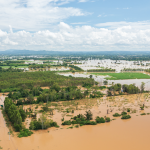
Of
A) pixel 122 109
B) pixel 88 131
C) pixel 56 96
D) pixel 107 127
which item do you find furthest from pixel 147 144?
pixel 56 96

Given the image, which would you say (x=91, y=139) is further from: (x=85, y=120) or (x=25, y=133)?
(x=25, y=133)

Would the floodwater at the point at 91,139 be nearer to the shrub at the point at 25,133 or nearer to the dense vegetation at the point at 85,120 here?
the shrub at the point at 25,133

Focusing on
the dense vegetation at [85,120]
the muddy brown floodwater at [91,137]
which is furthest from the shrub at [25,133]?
the dense vegetation at [85,120]

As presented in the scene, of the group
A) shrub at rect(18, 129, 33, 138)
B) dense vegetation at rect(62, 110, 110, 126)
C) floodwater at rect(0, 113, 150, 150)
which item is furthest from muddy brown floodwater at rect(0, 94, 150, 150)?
dense vegetation at rect(62, 110, 110, 126)

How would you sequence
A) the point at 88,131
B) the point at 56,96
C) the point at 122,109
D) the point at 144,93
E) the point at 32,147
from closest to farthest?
the point at 32,147 → the point at 88,131 → the point at 122,109 → the point at 56,96 → the point at 144,93

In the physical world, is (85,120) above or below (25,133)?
above

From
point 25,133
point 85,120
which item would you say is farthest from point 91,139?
point 25,133

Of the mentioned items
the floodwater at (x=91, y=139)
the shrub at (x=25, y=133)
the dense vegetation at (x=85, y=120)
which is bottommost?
the floodwater at (x=91, y=139)

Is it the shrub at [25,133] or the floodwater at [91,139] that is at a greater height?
the shrub at [25,133]

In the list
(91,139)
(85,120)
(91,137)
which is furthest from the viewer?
(85,120)

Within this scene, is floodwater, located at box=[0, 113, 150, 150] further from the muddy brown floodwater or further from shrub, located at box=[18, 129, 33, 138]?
shrub, located at box=[18, 129, 33, 138]

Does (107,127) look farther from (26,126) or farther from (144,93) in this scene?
(144,93)
